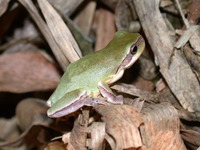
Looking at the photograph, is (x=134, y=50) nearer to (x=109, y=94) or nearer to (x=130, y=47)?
(x=130, y=47)

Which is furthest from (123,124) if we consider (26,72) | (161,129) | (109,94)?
(26,72)

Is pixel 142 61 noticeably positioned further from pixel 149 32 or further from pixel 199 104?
pixel 199 104

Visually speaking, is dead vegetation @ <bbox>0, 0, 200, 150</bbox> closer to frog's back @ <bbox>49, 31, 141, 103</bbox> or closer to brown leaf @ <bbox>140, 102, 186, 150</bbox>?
brown leaf @ <bbox>140, 102, 186, 150</bbox>

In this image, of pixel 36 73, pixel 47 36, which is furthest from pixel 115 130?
pixel 36 73

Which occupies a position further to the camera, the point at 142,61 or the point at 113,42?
the point at 142,61

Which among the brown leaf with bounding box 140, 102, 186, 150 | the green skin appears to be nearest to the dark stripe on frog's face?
the green skin

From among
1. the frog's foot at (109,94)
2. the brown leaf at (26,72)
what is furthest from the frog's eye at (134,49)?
the brown leaf at (26,72)

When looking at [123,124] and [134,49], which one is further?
[134,49]
